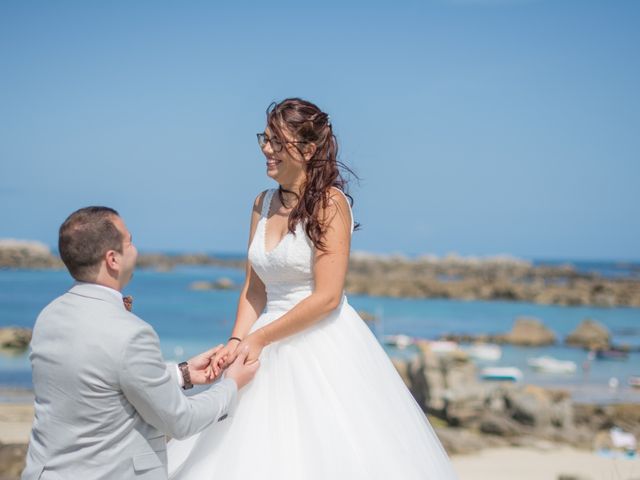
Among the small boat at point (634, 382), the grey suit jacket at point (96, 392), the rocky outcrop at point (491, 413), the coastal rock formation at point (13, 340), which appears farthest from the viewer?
the coastal rock formation at point (13, 340)

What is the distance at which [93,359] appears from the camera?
2.42 metres

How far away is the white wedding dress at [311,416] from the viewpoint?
3.04 meters

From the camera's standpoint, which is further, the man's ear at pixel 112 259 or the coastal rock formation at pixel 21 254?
the coastal rock formation at pixel 21 254

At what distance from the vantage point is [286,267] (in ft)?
11.4

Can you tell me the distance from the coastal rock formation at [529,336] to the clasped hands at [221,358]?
28128 mm

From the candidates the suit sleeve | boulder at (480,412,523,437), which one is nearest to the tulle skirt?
the suit sleeve

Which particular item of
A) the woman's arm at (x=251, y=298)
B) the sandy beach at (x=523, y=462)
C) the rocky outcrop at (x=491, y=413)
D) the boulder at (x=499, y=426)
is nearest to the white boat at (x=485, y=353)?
the rocky outcrop at (x=491, y=413)

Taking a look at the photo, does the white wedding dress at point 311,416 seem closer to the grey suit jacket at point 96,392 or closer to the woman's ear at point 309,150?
the woman's ear at point 309,150

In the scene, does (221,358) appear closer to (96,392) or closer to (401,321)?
(96,392)

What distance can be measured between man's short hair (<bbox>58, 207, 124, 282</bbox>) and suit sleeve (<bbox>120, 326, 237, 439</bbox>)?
0.90 ft

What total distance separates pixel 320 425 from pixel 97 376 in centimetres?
101

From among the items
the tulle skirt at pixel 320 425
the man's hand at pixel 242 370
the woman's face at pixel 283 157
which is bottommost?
the tulle skirt at pixel 320 425

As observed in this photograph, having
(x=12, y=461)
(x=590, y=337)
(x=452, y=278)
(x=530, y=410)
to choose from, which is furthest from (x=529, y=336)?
(x=452, y=278)

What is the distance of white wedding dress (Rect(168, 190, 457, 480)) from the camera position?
304cm
